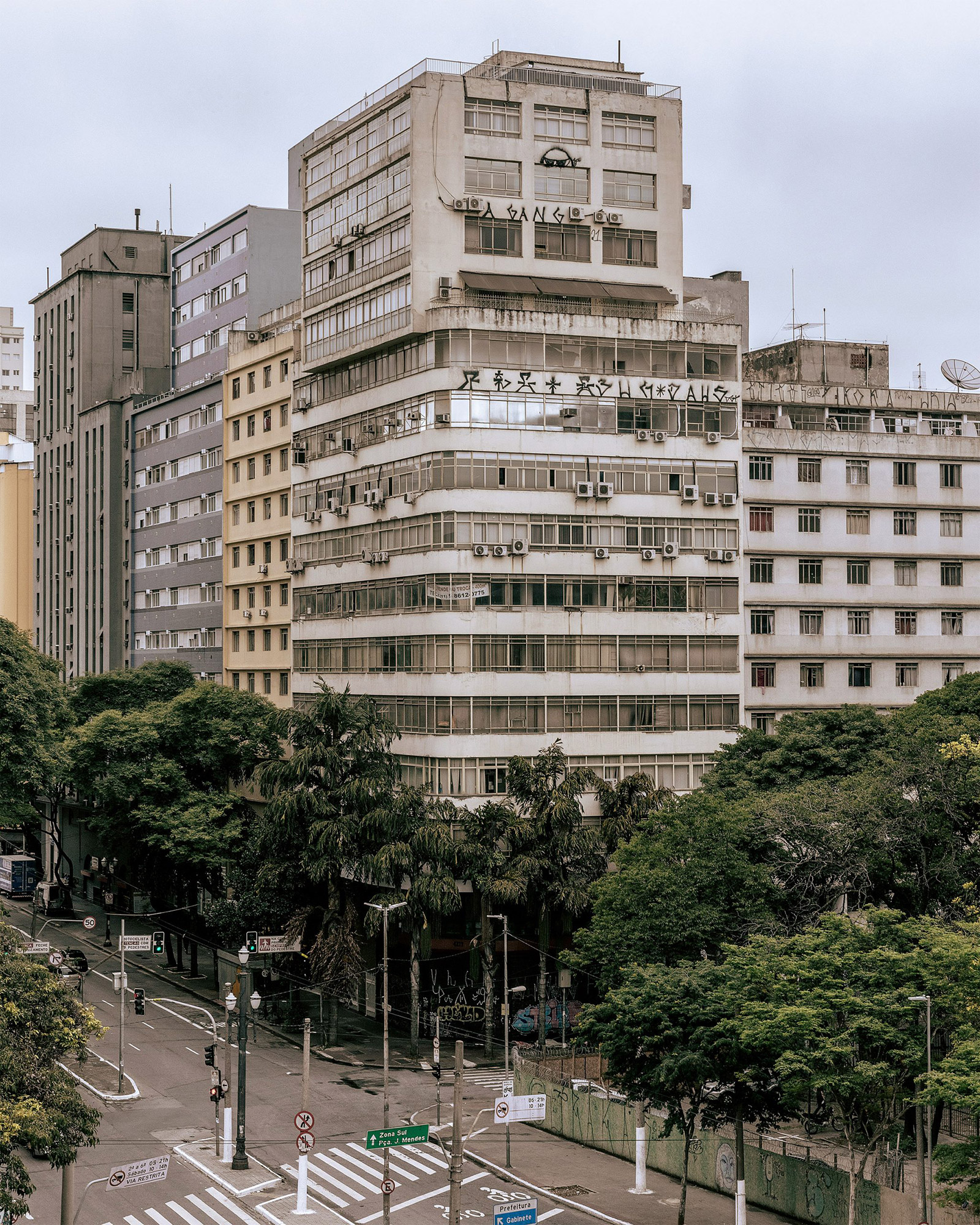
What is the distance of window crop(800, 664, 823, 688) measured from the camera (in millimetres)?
79812

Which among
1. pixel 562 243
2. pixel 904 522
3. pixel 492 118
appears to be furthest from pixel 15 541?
pixel 904 522

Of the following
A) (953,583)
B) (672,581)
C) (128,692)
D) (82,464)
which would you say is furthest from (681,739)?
(82,464)

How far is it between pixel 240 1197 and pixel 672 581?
34.3 meters

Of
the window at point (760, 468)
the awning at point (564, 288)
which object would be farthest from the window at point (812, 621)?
the awning at point (564, 288)

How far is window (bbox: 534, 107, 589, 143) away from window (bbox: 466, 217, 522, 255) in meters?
4.41

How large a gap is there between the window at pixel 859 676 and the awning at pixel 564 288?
20.7 metres

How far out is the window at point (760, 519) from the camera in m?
78.6

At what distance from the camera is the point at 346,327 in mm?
75688

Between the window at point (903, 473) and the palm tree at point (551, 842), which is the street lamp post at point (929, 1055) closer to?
the palm tree at point (551, 842)

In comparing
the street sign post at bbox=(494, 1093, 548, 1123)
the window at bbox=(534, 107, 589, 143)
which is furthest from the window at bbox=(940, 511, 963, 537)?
the street sign post at bbox=(494, 1093, 548, 1123)

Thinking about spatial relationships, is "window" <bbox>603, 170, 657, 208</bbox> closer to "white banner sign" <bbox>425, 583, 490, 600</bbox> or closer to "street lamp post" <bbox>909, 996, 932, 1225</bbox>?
"white banner sign" <bbox>425, 583, 490, 600</bbox>

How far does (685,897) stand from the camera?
53.0m

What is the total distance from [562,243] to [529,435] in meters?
10.1

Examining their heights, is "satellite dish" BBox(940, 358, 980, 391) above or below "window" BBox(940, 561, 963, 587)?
above
